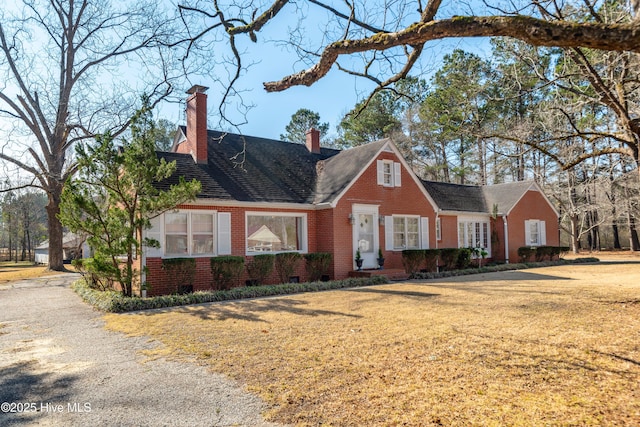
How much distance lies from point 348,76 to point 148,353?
601cm

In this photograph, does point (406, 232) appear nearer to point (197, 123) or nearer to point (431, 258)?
point (431, 258)

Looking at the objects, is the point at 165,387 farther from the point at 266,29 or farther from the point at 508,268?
the point at 508,268

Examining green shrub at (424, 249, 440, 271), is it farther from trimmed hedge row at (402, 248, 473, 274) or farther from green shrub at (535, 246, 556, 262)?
green shrub at (535, 246, 556, 262)

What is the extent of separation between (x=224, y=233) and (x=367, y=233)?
605cm

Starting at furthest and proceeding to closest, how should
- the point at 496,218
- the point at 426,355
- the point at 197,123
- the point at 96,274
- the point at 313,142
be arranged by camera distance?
the point at 496,218
the point at 313,142
the point at 197,123
the point at 96,274
the point at 426,355

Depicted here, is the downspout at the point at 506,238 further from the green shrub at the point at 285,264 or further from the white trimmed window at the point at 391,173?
the green shrub at the point at 285,264

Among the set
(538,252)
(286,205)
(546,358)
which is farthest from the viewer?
(538,252)

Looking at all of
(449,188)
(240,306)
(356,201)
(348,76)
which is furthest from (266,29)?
(449,188)

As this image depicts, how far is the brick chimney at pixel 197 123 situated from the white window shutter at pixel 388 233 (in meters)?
7.72

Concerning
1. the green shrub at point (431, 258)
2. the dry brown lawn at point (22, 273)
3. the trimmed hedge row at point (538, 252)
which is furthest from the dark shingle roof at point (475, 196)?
the dry brown lawn at point (22, 273)

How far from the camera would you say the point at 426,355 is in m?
5.56

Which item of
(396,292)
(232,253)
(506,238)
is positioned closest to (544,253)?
(506,238)

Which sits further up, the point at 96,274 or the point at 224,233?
the point at 224,233

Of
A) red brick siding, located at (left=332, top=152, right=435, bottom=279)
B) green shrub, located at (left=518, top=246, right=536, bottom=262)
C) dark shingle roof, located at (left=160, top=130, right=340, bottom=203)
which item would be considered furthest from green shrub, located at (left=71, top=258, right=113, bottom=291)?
green shrub, located at (left=518, top=246, right=536, bottom=262)
